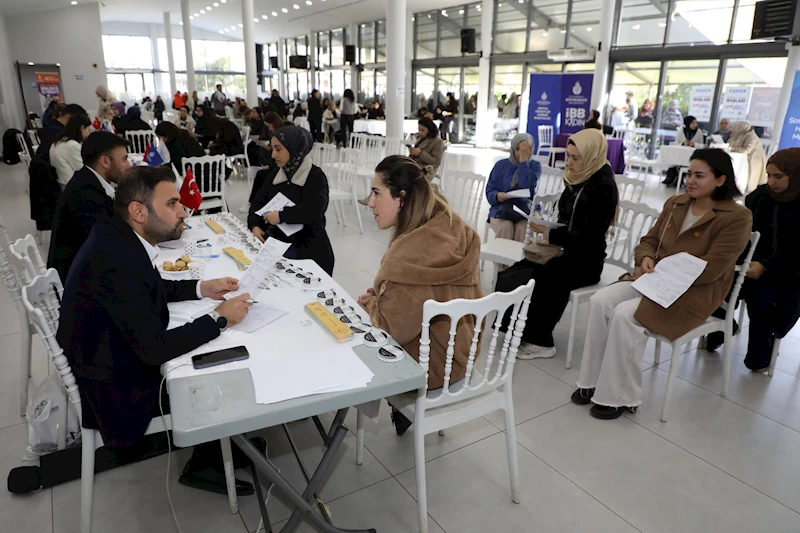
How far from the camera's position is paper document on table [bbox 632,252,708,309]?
7.86ft

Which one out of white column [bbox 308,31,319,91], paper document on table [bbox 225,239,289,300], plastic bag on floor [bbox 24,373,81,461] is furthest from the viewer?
white column [bbox 308,31,319,91]

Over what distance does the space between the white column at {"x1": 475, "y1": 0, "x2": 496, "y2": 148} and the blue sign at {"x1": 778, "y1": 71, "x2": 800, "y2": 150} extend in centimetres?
741

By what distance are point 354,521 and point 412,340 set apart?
28.1 inches

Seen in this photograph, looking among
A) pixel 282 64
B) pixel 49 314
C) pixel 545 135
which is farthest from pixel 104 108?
pixel 282 64

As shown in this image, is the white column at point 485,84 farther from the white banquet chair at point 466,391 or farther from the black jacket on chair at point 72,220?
the white banquet chair at point 466,391

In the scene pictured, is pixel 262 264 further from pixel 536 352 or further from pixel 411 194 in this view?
pixel 536 352

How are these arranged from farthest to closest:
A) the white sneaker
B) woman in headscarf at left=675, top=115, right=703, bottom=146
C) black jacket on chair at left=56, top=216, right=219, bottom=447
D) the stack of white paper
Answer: woman in headscarf at left=675, top=115, right=703, bottom=146 < the white sneaker < black jacket on chair at left=56, top=216, right=219, bottom=447 < the stack of white paper

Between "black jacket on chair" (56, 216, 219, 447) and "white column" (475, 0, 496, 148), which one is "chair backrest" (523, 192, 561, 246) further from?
"white column" (475, 0, 496, 148)

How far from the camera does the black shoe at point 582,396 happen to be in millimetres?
2658

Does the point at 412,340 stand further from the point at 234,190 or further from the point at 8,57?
the point at 8,57

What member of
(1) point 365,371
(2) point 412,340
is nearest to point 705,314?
(2) point 412,340

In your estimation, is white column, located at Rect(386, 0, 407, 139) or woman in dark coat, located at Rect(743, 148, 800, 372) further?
white column, located at Rect(386, 0, 407, 139)

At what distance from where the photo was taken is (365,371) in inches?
56.7

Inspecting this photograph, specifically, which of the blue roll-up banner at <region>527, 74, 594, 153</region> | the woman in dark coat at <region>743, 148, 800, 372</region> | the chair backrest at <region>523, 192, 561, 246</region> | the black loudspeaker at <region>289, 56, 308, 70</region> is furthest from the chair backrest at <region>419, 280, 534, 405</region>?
the black loudspeaker at <region>289, 56, 308, 70</region>
